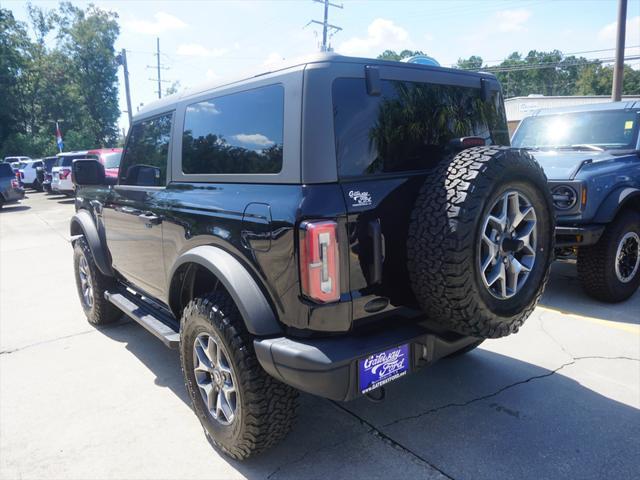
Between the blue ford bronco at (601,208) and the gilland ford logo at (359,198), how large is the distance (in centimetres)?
324

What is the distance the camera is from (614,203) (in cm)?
470

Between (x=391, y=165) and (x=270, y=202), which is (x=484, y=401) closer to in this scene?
(x=391, y=165)

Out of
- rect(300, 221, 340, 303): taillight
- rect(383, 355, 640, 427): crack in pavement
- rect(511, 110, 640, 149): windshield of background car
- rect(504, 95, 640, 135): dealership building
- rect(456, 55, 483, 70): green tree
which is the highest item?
rect(456, 55, 483, 70): green tree

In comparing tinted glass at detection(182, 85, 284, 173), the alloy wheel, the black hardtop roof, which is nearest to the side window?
the black hardtop roof

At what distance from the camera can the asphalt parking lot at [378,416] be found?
2.53m

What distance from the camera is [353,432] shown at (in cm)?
281

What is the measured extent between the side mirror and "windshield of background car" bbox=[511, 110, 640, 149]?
5101 millimetres

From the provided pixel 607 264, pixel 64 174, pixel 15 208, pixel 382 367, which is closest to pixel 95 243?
pixel 382 367

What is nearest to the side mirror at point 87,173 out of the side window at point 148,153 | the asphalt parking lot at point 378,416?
the side window at point 148,153

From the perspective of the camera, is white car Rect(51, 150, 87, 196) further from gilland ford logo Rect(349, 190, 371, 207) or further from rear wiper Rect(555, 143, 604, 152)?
gilland ford logo Rect(349, 190, 371, 207)

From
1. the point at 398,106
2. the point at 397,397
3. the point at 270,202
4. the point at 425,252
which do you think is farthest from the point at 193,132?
the point at 397,397

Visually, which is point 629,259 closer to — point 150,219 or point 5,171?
point 150,219

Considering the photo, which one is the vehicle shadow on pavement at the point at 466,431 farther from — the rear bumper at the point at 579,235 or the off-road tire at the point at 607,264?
the off-road tire at the point at 607,264

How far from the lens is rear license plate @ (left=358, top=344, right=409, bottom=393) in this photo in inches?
82.6
